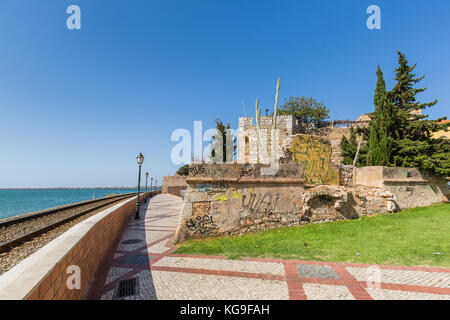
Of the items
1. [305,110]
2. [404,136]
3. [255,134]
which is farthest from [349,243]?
[305,110]

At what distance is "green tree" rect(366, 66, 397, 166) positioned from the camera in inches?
488

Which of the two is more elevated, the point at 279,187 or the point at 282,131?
the point at 282,131

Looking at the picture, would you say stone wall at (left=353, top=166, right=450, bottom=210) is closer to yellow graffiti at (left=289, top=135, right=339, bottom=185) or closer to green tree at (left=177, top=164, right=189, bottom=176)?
yellow graffiti at (left=289, top=135, right=339, bottom=185)

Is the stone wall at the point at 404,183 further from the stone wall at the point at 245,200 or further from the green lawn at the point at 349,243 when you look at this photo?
the stone wall at the point at 245,200

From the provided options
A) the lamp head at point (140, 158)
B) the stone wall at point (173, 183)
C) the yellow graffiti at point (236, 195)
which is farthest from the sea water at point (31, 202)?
the yellow graffiti at point (236, 195)

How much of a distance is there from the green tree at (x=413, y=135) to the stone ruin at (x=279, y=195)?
235 centimetres

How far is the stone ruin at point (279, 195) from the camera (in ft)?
21.6

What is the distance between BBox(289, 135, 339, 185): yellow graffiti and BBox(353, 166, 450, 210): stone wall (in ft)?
7.77

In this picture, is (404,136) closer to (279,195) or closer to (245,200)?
(279,195)

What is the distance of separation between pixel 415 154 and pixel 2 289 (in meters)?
15.9

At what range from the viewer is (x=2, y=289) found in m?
1.72
